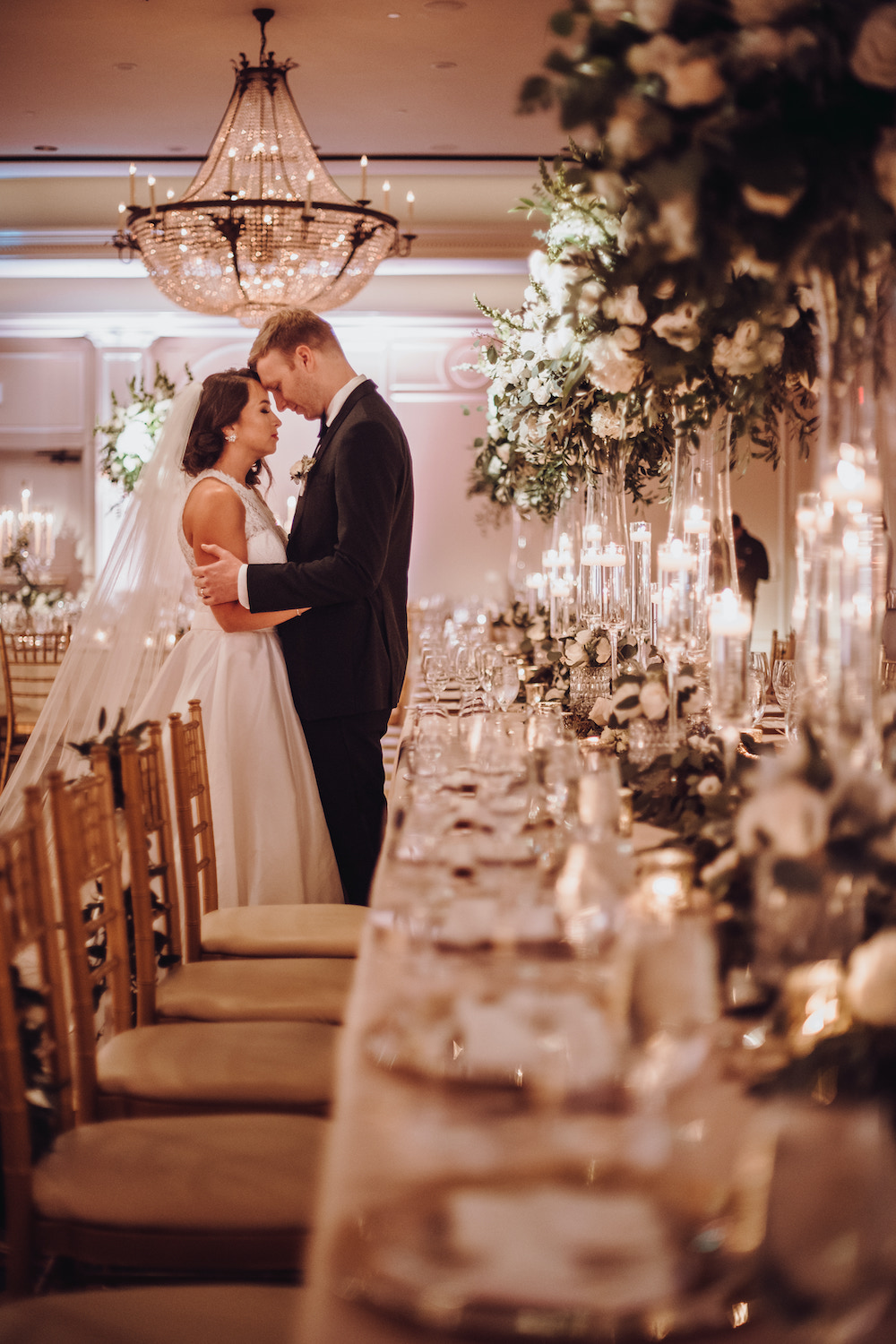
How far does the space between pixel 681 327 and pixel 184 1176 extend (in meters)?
1.54

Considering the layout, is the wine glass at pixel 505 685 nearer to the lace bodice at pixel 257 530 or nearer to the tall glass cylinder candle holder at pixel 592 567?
the tall glass cylinder candle holder at pixel 592 567

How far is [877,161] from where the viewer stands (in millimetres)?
1360

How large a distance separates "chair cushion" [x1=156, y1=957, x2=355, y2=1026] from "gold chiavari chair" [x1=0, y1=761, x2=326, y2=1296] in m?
0.49

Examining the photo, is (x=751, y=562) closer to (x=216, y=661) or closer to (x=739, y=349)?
(x=216, y=661)

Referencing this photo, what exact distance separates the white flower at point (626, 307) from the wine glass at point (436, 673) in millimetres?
2394

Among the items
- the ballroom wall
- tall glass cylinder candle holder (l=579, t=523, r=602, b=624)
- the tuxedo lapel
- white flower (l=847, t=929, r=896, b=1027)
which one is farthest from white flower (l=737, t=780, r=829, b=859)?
the ballroom wall

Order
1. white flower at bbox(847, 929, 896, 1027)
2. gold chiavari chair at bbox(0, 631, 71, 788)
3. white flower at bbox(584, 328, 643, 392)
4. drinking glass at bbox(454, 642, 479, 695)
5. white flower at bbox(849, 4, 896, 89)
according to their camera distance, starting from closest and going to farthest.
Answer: white flower at bbox(847, 929, 896, 1027)
white flower at bbox(849, 4, 896, 89)
white flower at bbox(584, 328, 643, 392)
drinking glass at bbox(454, 642, 479, 695)
gold chiavari chair at bbox(0, 631, 71, 788)

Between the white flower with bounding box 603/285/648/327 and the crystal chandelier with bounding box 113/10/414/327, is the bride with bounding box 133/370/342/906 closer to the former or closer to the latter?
the crystal chandelier with bounding box 113/10/414/327

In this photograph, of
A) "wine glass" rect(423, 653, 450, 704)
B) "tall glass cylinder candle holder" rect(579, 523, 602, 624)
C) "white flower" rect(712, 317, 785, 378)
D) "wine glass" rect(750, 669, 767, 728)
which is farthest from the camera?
"wine glass" rect(423, 653, 450, 704)

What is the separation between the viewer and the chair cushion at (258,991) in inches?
87.8

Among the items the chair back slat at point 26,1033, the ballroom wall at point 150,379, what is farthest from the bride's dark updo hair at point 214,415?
the ballroom wall at point 150,379

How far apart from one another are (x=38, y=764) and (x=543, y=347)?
208 cm

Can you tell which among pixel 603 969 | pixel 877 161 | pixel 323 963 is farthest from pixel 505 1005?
pixel 323 963

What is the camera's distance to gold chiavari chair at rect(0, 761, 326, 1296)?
59.3 inches
